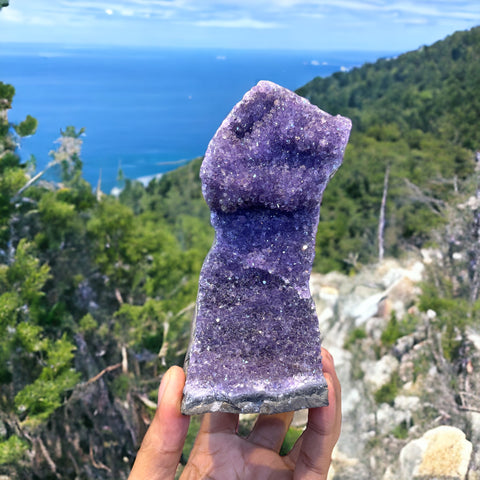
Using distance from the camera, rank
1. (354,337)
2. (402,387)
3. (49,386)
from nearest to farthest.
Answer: (49,386) < (402,387) < (354,337)

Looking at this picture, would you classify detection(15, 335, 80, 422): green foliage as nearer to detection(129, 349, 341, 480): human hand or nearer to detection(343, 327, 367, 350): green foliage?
detection(129, 349, 341, 480): human hand

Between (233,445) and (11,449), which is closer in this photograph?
(233,445)

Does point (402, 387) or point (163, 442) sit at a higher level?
point (163, 442)

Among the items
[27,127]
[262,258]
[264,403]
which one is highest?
[27,127]

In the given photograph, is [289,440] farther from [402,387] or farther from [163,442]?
[163,442]

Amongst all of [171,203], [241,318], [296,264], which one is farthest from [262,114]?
[171,203]

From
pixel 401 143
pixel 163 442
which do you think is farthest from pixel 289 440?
pixel 401 143

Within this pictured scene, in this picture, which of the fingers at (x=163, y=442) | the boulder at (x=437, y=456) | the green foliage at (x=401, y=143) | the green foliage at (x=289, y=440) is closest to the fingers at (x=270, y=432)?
the fingers at (x=163, y=442)

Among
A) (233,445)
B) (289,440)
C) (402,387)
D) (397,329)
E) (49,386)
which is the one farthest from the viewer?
(397,329)
